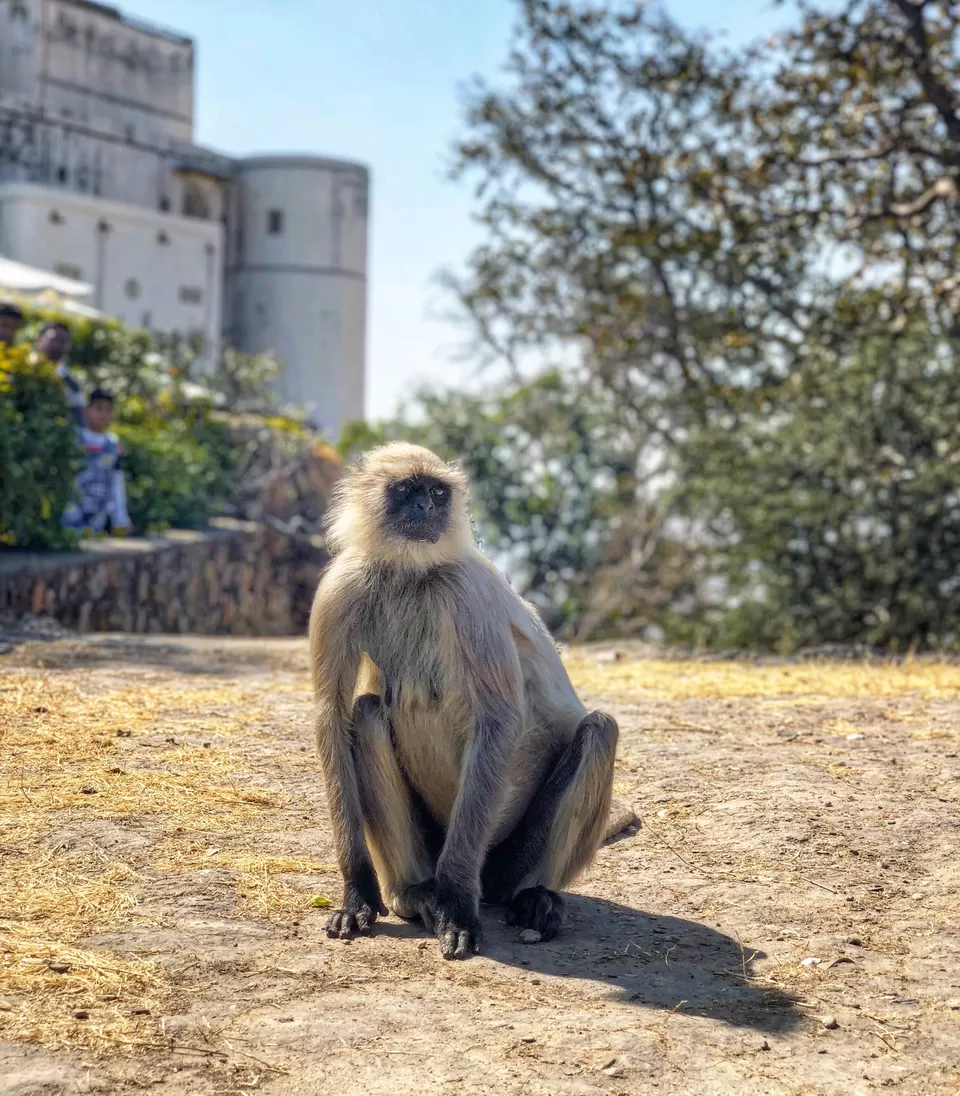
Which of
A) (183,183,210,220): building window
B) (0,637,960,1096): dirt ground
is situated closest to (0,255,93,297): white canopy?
(0,637,960,1096): dirt ground

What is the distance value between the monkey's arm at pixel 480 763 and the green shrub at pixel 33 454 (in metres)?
6.46

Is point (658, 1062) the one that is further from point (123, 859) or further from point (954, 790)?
point (954, 790)

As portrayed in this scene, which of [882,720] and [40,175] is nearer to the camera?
[882,720]

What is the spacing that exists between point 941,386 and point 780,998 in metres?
10.4

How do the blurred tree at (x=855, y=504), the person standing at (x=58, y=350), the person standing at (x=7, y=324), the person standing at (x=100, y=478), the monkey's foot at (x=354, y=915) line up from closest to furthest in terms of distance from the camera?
1. the monkey's foot at (x=354, y=915)
2. the person standing at (x=7, y=324)
3. the person standing at (x=58, y=350)
4. the person standing at (x=100, y=478)
5. the blurred tree at (x=855, y=504)

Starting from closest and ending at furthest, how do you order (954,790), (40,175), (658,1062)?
(658,1062) → (954,790) → (40,175)

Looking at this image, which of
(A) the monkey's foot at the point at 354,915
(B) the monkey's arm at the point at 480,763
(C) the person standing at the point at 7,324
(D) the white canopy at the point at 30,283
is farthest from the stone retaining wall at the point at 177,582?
(B) the monkey's arm at the point at 480,763

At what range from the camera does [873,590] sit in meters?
13.5

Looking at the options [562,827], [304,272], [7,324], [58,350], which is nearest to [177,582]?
[58,350]

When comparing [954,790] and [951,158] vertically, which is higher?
[951,158]

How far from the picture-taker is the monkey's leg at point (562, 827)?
4.12 meters

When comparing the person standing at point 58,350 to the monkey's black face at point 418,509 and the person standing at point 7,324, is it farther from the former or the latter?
the monkey's black face at point 418,509

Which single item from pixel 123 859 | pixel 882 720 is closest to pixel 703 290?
pixel 882 720

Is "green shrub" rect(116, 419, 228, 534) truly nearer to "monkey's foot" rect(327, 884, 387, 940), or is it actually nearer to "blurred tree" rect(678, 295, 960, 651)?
"blurred tree" rect(678, 295, 960, 651)
